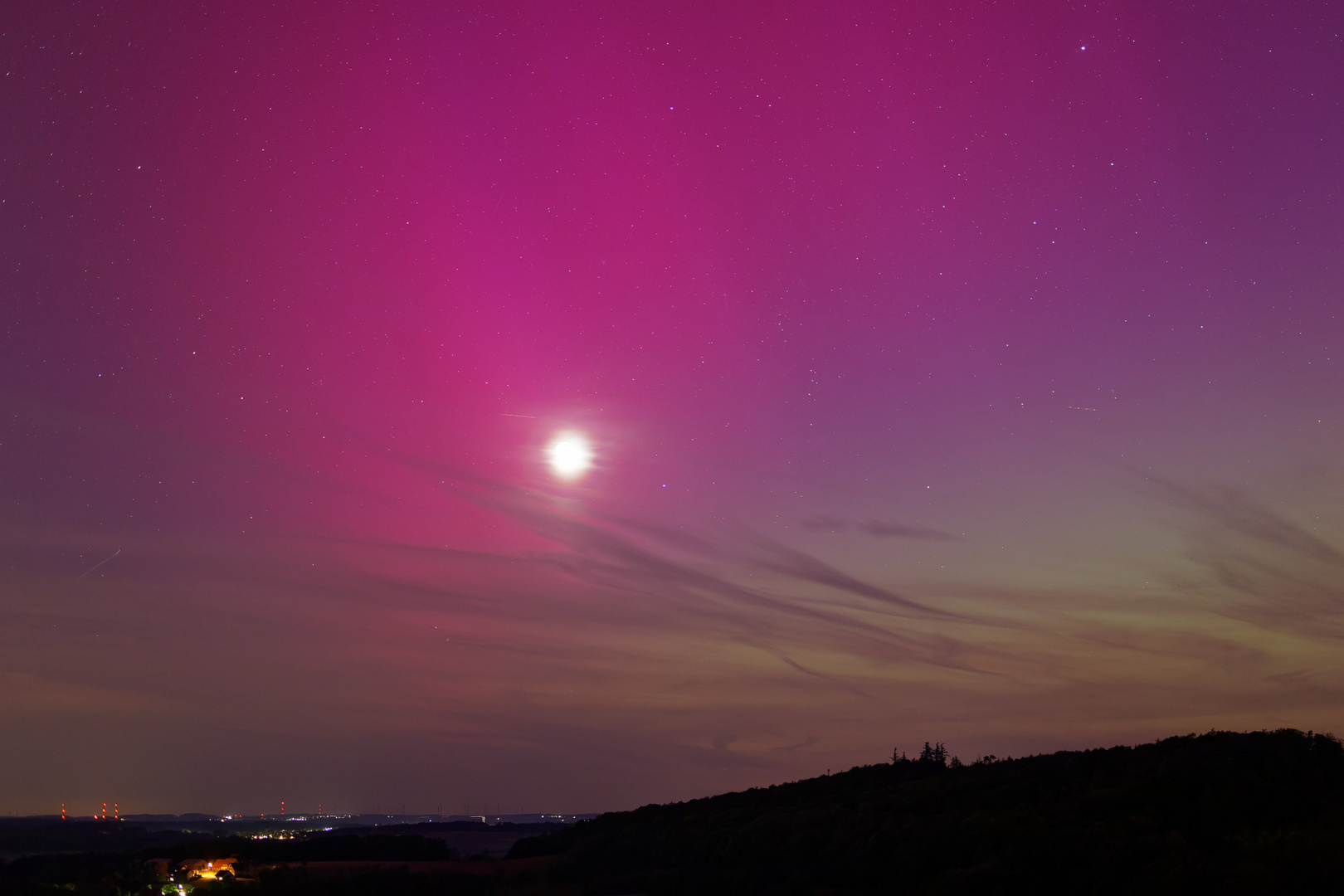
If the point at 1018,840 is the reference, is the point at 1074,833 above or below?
above

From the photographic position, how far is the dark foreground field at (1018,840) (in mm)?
17578

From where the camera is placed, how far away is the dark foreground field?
1758cm

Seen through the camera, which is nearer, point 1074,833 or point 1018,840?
point 1074,833

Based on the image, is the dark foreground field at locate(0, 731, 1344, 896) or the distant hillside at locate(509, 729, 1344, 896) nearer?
the distant hillside at locate(509, 729, 1344, 896)

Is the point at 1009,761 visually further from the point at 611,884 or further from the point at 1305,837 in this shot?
the point at 1305,837

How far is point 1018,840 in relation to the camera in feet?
66.8

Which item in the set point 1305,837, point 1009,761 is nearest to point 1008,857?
point 1305,837

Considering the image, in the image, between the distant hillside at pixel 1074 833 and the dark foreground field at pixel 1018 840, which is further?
the dark foreground field at pixel 1018 840

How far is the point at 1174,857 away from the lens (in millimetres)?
17312

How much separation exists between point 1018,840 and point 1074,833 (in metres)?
1.10

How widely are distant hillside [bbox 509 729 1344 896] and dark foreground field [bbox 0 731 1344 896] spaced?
0.15 ft

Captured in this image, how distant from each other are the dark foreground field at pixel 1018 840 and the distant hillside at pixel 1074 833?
45 mm

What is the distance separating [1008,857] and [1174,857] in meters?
3.23

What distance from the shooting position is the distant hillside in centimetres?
1712
